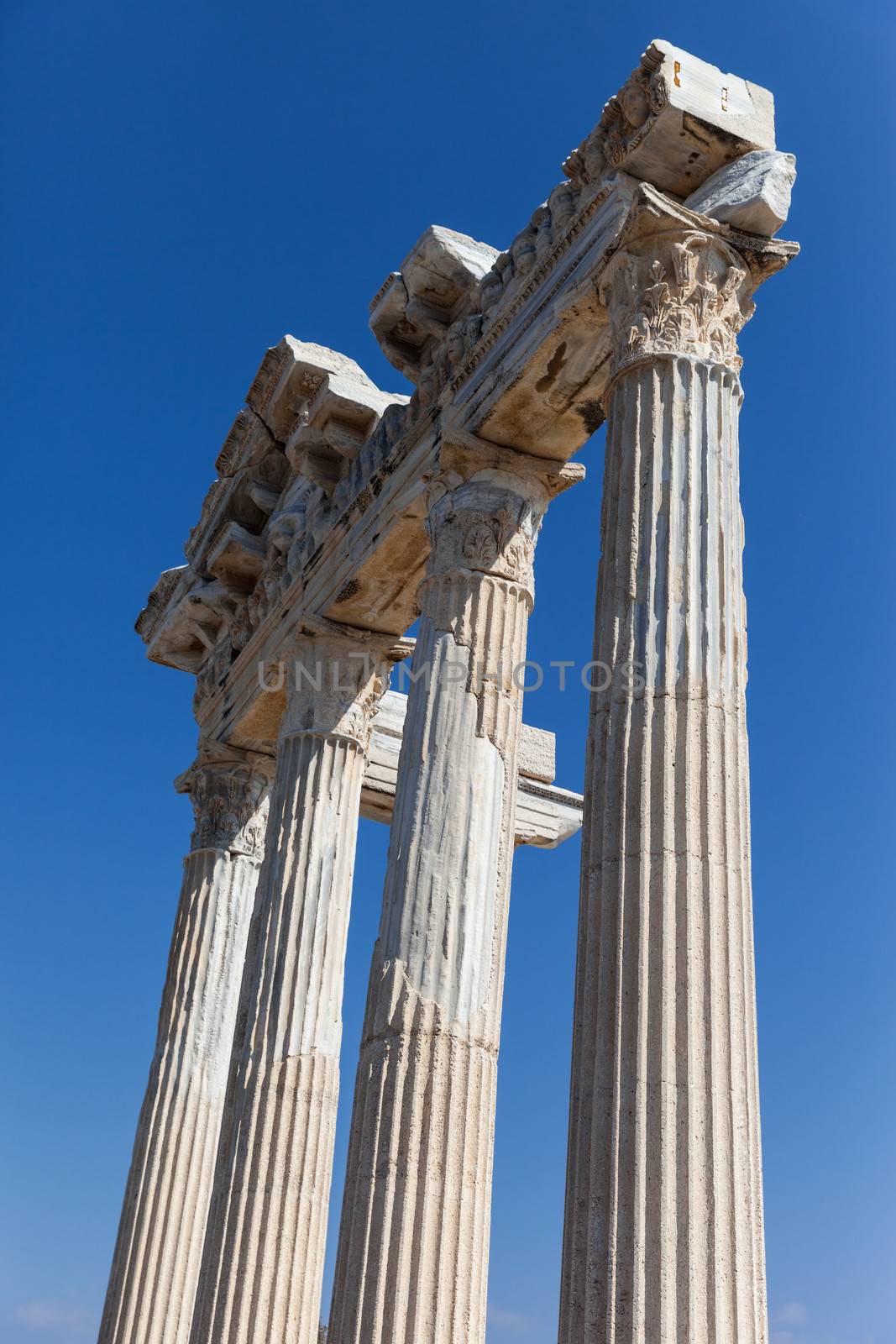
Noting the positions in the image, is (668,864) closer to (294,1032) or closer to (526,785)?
(294,1032)

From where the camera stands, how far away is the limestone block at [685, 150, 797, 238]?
13.3 metres

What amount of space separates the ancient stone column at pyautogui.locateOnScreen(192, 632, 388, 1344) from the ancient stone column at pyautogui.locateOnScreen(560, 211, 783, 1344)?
7846 millimetres

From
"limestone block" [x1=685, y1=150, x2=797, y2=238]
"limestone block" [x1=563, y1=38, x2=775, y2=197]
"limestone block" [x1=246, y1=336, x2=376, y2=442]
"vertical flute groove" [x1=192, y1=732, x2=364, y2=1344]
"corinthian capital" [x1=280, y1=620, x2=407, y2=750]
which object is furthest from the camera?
"limestone block" [x1=246, y1=336, x2=376, y2=442]

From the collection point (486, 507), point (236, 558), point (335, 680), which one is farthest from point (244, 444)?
point (486, 507)

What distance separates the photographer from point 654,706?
11477mm

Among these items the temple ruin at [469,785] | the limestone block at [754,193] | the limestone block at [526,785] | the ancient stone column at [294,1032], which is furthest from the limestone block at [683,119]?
the limestone block at [526,785]

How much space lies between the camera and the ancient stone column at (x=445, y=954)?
13.6 meters

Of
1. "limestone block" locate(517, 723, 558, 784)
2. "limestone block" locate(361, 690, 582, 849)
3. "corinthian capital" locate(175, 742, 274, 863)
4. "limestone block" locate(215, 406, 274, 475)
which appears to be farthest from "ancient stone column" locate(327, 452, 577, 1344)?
"limestone block" locate(517, 723, 558, 784)

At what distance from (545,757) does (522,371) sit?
13.2 m

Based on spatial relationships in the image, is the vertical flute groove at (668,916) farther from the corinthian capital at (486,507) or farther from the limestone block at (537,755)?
the limestone block at (537,755)

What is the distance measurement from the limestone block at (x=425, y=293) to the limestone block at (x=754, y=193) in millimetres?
4878

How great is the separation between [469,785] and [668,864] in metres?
4.84

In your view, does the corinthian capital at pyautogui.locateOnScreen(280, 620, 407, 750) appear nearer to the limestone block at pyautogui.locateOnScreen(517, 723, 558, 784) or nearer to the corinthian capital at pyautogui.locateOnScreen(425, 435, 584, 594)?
the corinthian capital at pyautogui.locateOnScreen(425, 435, 584, 594)

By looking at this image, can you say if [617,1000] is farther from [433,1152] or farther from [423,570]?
[423,570]
